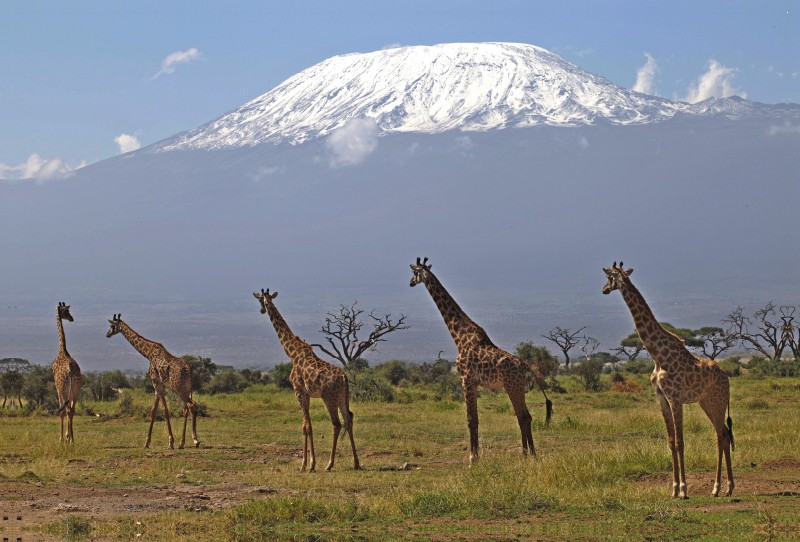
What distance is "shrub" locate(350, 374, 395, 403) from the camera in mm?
33031

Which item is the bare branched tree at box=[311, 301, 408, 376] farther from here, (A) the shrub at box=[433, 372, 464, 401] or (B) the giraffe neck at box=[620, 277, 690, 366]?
(B) the giraffe neck at box=[620, 277, 690, 366]

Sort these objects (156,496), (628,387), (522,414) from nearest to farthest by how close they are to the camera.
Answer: (156,496) < (522,414) < (628,387)

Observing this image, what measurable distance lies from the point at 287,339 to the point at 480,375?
4.44m

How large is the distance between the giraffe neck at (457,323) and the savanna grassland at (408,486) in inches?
90.5

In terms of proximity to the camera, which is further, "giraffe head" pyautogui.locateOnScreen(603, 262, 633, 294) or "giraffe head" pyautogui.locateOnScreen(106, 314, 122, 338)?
"giraffe head" pyautogui.locateOnScreen(106, 314, 122, 338)

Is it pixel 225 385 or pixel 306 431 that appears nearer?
pixel 306 431

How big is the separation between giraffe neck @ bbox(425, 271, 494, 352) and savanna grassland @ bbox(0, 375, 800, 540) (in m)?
2.30

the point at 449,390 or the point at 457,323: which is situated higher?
the point at 457,323

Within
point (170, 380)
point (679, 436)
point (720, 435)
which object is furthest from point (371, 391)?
point (679, 436)

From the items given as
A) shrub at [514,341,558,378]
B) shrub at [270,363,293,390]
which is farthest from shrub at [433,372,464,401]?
shrub at [270,363,293,390]

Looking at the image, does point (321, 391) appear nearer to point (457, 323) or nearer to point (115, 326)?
point (457, 323)

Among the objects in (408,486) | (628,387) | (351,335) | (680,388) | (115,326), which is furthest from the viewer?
(351,335)

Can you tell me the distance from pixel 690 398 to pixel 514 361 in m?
4.18

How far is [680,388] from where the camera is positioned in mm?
11469
